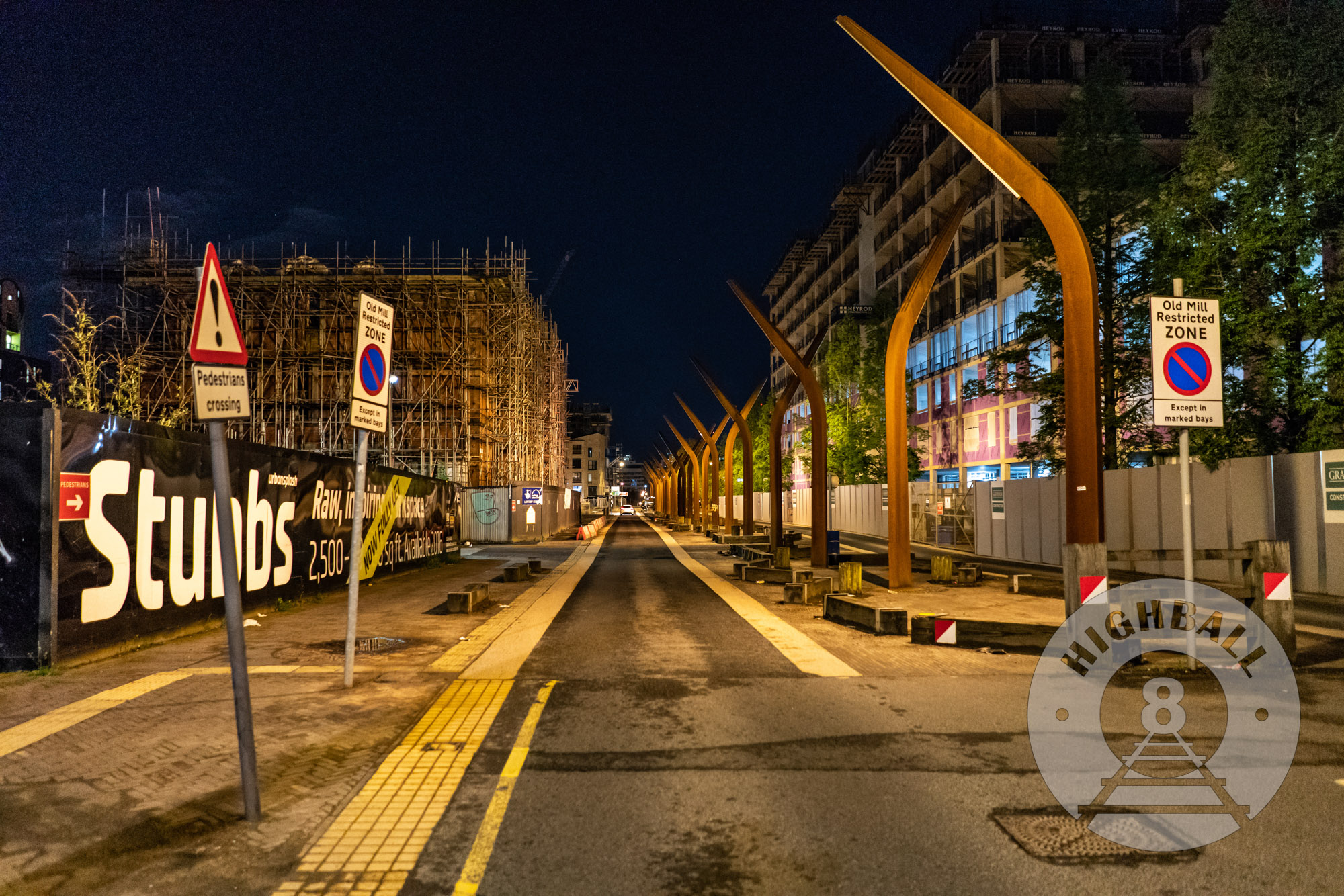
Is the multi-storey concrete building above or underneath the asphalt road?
above

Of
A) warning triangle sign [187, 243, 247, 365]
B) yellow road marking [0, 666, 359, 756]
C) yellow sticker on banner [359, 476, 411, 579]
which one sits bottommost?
yellow road marking [0, 666, 359, 756]

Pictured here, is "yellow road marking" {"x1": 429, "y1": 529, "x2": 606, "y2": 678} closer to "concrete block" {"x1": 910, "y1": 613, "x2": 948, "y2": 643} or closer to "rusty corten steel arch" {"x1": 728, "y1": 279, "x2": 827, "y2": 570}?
"concrete block" {"x1": 910, "y1": 613, "x2": 948, "y2": 643}

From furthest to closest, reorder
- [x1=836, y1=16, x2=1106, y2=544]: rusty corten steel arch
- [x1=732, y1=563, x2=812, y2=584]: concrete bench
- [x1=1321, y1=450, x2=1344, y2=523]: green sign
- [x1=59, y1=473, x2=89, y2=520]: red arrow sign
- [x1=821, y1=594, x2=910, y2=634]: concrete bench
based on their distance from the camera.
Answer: [x1=732, y1=563, x2=812, y2=584]: concrete bench, [x1=1321, y1=450, x2=1344, y2=523]: green sign, [x1=821, y1=594, x2=910, y2=634]: concrete bench, [x1=836, y1=16, x2=1106, y2=544]: rusty corten steel arch, [x1=59, y1=473, x2=89, y2=520]: red arrow sign

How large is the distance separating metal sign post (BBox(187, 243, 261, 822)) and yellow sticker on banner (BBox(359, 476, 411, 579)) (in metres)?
12.1

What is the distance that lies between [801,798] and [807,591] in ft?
32.6

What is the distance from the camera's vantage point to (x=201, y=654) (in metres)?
9.13

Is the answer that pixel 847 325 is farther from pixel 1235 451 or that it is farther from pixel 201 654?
pixel 201 654

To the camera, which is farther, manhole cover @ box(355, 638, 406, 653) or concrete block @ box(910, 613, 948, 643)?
concrete block @ box(910, 613, 948, 643)

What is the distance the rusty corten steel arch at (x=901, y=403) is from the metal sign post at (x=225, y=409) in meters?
13.5

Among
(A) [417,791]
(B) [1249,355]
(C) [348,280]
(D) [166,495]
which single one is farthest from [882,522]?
(A) [417,791]

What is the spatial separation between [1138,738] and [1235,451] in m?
16.1

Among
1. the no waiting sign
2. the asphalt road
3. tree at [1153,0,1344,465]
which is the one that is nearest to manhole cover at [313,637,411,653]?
the asphalt road

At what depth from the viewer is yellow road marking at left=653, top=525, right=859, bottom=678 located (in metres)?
8.70

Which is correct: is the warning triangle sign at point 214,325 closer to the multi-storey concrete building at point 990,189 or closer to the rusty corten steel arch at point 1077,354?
the rusty corten steel arch at point 1077,354
